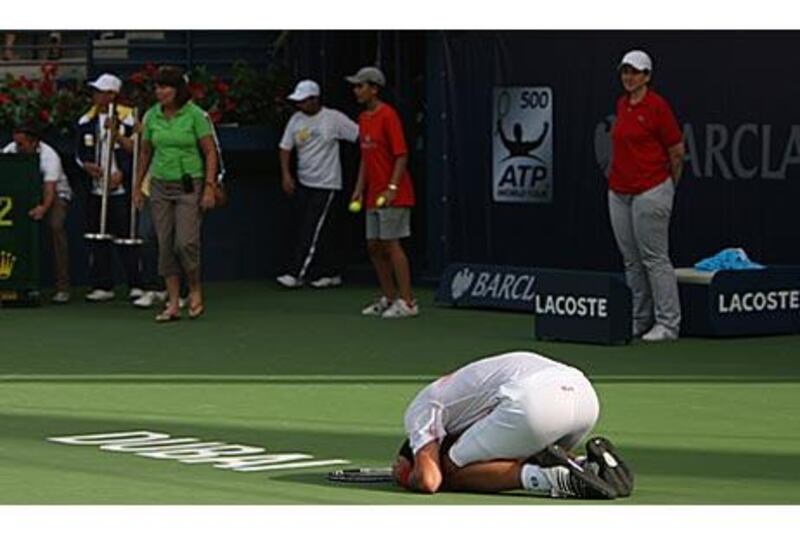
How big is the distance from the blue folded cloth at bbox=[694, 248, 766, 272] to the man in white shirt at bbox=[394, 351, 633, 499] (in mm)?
6896

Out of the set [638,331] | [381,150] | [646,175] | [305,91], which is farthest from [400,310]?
[305,91]

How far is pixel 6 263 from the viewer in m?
18.9

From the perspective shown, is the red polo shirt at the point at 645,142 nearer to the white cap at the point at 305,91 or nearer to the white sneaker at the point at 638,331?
the white sneaker at the point at 638,331

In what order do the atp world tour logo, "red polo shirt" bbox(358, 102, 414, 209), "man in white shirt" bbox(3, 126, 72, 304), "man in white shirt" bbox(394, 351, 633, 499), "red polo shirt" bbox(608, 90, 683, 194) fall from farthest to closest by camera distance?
the atp world tour logo → "man in white shirt" bbox(3, 126, 72, 304) → "red polo shirt" bbox(358, 102, 414, 209) → "red polo shirt" bbox(608, 90, 683, 194) → "man in white shirt" bbox(394, 351, 633, 499)

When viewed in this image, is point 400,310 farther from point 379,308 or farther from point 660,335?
point 660,335

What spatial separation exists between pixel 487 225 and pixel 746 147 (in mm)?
2690

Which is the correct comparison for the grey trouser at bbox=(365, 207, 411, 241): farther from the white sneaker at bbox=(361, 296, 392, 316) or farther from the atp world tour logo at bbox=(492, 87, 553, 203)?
the atp world tour logo at bbox=(492, 87, 553, 203)

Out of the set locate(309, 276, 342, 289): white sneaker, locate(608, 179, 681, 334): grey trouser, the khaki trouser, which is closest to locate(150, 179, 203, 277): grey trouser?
the khaki trouser

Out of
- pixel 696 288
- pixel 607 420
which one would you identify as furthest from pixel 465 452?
pixel 696 288

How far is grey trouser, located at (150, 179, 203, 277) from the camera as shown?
17.0 metres

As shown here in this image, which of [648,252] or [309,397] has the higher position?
[648,252]

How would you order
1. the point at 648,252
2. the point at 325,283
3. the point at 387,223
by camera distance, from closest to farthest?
the point at 648,252, the point at 387,223, the point at 325,283

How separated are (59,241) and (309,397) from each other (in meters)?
6.62

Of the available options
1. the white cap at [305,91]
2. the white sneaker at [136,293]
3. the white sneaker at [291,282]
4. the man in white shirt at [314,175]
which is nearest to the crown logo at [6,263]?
the white sneaker at [136,293]
